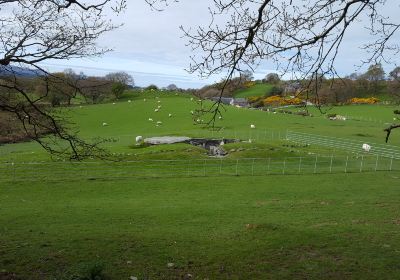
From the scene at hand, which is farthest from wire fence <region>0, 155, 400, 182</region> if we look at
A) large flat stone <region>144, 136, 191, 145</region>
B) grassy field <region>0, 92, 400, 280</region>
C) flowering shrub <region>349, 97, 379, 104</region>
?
flowering shrub <region>349, 97, 379, 104</region>

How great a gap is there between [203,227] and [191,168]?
62.8 feet

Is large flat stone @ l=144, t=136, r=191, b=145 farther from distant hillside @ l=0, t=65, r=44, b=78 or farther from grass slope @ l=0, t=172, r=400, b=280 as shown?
distant hillside @ l=0, t=65, r=44, b=78

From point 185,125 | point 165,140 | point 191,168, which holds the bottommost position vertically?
point 185,125

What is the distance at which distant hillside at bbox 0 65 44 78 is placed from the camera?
35.4 feet

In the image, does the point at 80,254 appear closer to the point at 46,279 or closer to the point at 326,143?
the point at 46,279

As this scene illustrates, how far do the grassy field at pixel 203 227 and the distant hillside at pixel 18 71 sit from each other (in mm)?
4731

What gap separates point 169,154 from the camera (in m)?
39.9

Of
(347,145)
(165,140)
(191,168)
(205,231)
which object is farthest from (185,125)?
(205,231)

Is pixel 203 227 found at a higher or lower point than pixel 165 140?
higher

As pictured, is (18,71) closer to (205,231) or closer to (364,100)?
(205,231)

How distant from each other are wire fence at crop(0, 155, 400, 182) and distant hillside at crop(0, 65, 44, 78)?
1999 centimetres

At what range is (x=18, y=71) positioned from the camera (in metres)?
11.0

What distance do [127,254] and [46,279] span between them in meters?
2.46

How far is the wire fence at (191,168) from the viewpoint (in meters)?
31.9
